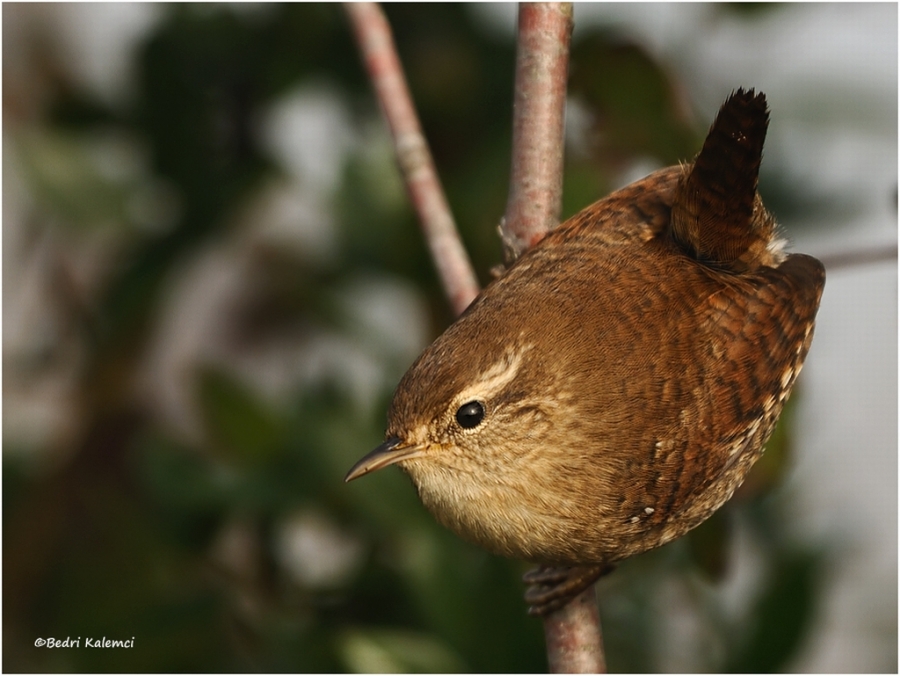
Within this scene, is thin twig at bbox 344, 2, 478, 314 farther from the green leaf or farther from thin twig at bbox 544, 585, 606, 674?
the green leaf

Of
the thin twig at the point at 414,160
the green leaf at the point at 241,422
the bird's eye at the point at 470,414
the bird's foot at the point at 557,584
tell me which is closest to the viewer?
the bird's eye at the point at 470,414

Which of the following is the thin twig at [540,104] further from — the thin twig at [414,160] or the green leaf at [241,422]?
the green leaf at [241,422]

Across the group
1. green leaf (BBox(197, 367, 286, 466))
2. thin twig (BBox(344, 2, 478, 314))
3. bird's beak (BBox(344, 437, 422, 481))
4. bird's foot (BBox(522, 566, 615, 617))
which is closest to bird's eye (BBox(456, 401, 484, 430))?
bird's beak (BBox(344, 437, 422, 481))

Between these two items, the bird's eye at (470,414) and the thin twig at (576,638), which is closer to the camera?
the bird's eye at (470,414)

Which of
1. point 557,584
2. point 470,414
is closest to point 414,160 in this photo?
point 470,414

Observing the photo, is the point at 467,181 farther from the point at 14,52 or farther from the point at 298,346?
the point at 14,52

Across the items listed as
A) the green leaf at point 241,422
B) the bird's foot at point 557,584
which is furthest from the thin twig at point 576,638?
the green leaf at point 241,422

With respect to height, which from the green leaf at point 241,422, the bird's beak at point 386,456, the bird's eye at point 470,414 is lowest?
the bird's beak at point 386,456
